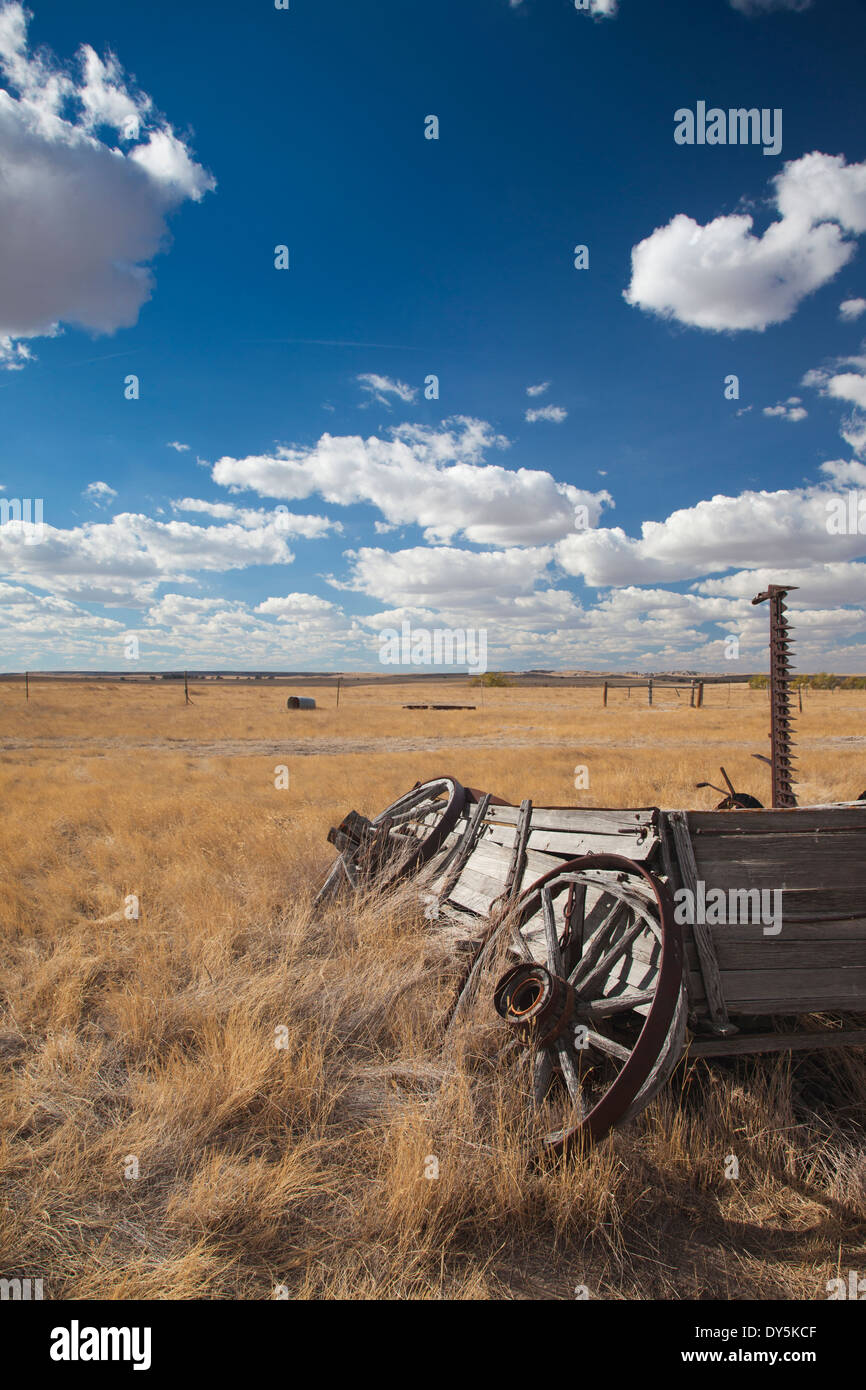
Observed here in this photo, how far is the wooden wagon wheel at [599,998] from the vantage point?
2.75m

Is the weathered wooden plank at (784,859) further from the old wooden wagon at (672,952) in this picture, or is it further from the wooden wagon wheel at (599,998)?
the wooden wagon wheel at (599,998)

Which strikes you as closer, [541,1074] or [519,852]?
[541,1074]

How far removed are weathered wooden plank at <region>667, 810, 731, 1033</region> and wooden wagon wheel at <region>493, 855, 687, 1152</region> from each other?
0.19 m

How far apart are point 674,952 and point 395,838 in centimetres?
406

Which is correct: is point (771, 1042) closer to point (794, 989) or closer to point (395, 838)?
point (794, 989)

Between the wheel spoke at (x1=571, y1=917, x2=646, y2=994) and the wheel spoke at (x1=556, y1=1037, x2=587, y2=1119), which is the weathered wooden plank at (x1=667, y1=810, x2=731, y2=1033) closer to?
the wheel spoke at (x1=571, y1=917, x2=646, y2=994)

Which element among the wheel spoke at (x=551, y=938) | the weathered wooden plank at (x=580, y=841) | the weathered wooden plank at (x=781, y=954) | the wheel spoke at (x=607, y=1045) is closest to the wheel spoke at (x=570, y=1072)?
the wheel spoke at (x=607, y=1045)

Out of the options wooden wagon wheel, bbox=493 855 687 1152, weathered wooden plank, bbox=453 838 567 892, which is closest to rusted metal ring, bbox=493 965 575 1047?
wooden wagon wheel, bbox=493 855 687 1152

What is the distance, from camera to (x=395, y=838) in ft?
22.1

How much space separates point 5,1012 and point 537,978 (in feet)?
12.2

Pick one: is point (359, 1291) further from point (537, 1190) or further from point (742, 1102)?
point (742, 1102)

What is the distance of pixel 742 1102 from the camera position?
10.9 feet

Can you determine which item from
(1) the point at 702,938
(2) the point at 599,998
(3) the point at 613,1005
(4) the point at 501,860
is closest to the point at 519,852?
(4) the point at 501,860
